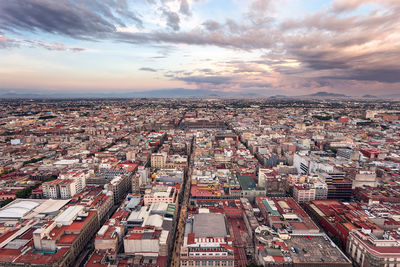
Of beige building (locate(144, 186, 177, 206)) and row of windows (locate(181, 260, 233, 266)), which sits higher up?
beige building (locate(144, 186, 177, 206))

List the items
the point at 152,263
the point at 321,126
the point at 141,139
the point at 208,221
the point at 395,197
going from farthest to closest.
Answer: the point at 321,126, the point at 141,139, the point at 395,197, the point at 208,221, the point at 152,263

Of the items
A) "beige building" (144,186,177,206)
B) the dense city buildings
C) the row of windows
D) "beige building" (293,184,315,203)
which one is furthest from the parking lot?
"beige building" (144,186,177,206)

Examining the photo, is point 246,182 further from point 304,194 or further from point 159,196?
point 159,196

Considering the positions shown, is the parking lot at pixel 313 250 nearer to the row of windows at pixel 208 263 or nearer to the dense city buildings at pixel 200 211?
the dense city buildings at pixel 200 211

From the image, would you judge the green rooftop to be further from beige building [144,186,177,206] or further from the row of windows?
the row of windows

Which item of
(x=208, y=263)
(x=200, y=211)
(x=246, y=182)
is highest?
(x=246, y=182)

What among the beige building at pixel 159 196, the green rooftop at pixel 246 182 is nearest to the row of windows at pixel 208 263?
the beige building at pixel 159 196

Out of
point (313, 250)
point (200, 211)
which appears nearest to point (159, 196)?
point (200, 211)

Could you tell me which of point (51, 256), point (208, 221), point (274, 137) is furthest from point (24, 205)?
point (274, 137)

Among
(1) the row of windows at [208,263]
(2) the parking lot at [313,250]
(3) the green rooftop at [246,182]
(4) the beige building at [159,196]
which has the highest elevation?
(4) the beige building at [159,196]

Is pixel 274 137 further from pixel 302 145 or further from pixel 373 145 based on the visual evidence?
pixel 373 145

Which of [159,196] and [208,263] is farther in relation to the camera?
[159,196]
